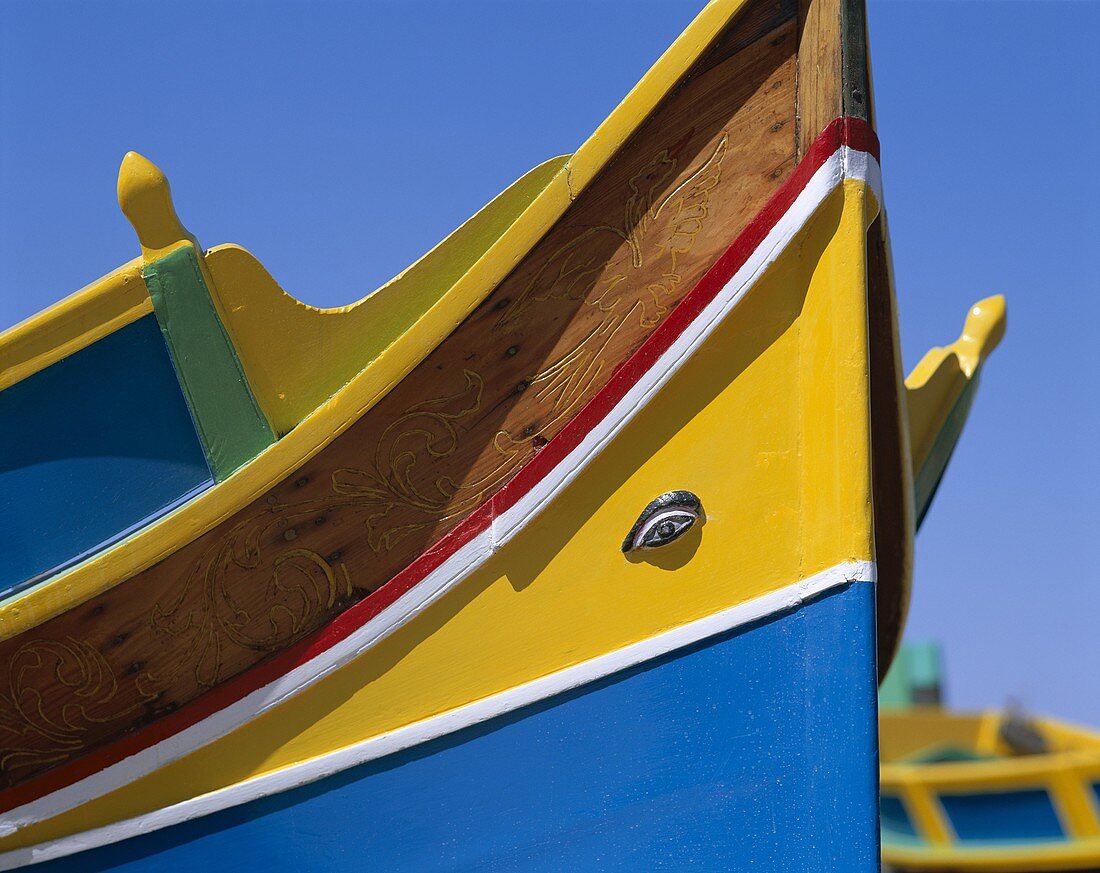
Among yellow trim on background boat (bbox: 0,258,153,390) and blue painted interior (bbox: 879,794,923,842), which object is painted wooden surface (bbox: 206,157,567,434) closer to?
yellow trim on background boat (bbox: 0,258,153,390)

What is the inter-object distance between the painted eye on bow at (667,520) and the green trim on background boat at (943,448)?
1.77m

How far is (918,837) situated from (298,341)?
9416mm

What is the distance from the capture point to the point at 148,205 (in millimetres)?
2309

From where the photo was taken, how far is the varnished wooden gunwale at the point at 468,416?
2283 millimetres

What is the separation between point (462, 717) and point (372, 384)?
683 millimetres

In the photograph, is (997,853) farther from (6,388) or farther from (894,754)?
(6,388)

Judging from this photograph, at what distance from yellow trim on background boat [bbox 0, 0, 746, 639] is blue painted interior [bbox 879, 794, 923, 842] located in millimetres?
9193

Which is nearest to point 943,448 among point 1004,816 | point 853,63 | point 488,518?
point 853,63

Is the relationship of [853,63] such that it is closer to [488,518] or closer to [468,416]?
[468,416]

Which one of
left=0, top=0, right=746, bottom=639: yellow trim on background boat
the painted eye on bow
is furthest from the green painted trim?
the painted eye on bow

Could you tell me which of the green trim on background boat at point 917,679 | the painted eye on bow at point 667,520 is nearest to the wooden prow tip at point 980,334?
the painted eye on bow at point 667,520

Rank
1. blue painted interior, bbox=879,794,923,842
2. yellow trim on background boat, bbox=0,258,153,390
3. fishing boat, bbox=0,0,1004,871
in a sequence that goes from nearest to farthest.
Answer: fishing boat, bbox=0,0,1004,871
yellow trim on background boat, bbox=0,258,153,390
blue painted interior, bbox=879,794,923,842

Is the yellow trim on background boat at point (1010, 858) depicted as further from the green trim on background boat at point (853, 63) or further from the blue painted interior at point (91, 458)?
the blue painted interior at point (91, 458)

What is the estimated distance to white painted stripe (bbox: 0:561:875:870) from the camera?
2.14 metres
